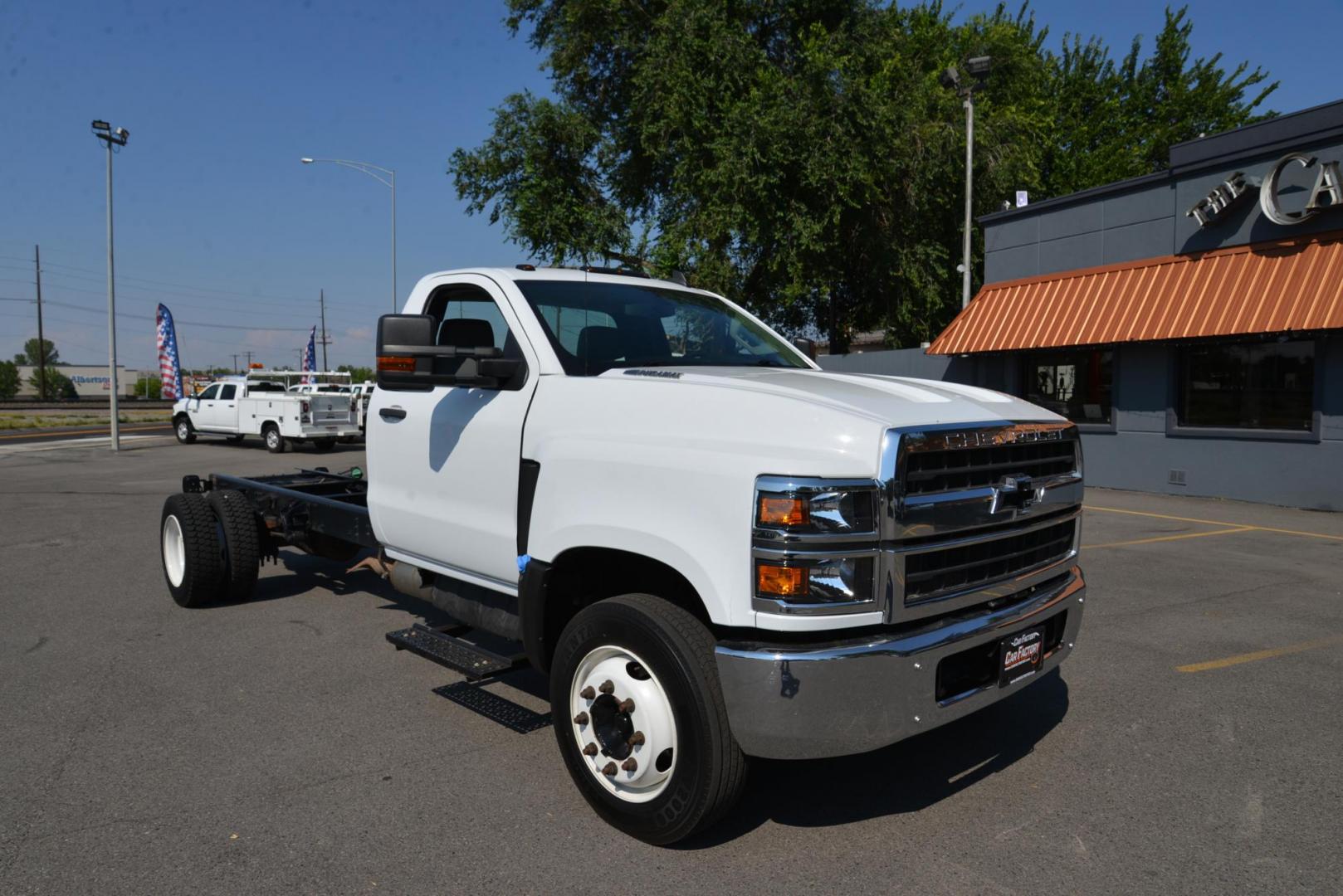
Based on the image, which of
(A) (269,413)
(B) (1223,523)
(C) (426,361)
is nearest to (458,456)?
(C) (426,361)

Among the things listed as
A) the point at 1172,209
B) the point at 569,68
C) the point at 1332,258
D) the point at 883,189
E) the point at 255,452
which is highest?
the point at 569,68

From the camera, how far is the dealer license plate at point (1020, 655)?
3.36 meters

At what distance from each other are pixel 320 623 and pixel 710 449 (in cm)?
435

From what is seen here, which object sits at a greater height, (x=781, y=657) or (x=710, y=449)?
(x=710, y=449)

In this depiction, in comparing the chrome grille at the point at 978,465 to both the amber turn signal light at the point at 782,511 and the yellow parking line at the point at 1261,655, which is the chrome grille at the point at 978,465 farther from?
the yellow parking line at the point at 1261,655

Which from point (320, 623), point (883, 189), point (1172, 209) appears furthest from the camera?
point (883, 189)

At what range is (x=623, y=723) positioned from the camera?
334cm

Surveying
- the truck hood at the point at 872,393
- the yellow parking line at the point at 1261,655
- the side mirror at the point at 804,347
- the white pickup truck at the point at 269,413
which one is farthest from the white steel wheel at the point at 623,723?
the white pickup truck at the point at 269,413

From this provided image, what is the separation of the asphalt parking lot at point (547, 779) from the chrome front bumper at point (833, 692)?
0.52 metres

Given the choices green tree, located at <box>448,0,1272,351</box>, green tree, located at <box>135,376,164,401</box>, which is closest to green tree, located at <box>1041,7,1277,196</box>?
green tree, located at <box>448,0,1272,351</box>

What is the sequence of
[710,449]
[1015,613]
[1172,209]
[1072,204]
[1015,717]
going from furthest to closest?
1. [1072,204]
2. [1172,209]
3. [1015,717]
4. [1015,613]
5. [710,449]

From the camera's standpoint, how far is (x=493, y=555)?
418cm

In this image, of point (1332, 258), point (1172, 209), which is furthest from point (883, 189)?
point (1332, 258)

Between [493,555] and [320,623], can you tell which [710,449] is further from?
[320,623]
